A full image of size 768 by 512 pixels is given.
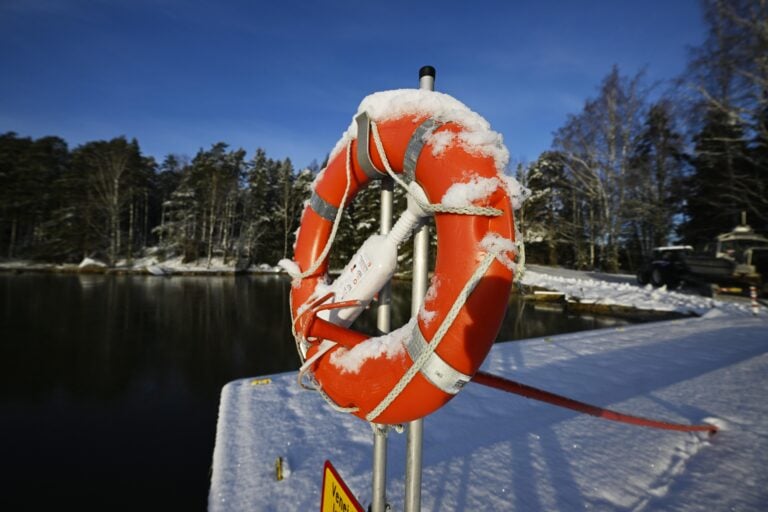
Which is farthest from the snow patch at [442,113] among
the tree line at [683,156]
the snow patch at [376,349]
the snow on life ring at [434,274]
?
the tree line at [683,156]

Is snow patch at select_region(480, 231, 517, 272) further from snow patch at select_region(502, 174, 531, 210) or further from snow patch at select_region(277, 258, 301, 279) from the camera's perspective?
snow patch at select_region(277, 258, 301, 279)

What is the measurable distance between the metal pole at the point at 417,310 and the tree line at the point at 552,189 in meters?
5.40

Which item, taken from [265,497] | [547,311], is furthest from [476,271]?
[547,311]

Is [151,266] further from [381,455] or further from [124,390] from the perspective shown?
[381,455]

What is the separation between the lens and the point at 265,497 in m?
1.66

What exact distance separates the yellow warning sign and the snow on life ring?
200 mm

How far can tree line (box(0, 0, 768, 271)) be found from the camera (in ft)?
A: 29.9

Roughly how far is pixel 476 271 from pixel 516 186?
0.25 m

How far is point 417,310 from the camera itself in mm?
1129

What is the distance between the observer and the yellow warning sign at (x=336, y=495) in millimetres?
1019

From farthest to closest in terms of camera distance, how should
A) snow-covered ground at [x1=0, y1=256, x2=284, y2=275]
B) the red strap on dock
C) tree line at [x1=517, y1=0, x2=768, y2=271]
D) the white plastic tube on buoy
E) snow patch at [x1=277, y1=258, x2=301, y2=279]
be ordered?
1. snow-covered ground at [x1=0, y1=256, x2=284, y2=275]
2. tree line at [x1=517, y1=0, x2=768, y2=271]
3. snow patch at [x1=277, y1=258, x2=301, y2=279]
4. the red strap on dock
5. the white plastic tube on buoy

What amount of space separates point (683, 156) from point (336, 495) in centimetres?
1835

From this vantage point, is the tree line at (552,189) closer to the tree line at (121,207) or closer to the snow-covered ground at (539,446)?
the tree line at (121,207)

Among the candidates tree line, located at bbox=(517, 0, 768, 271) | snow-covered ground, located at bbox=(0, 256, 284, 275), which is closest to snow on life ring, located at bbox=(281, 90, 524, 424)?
tree line, located at bbox=(517, 0, 768, 271)
